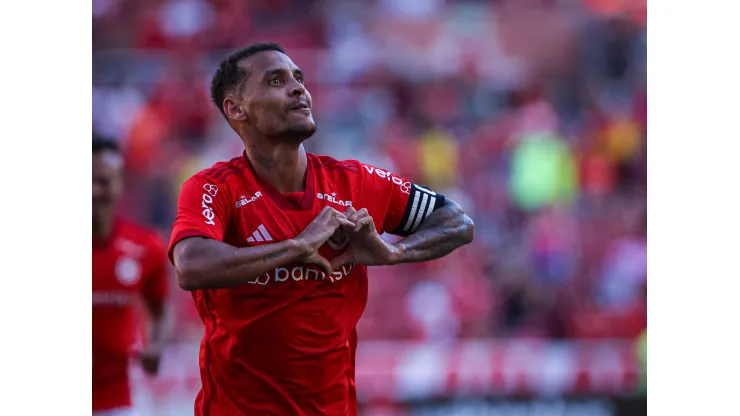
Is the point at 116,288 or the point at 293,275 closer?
the point at 293,275

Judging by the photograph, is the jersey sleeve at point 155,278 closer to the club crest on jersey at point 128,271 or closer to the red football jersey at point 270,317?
the club crest on jersey at point 128,271

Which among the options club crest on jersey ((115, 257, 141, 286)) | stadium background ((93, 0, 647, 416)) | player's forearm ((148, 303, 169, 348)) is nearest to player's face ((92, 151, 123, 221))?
club crest on jersey ((115, 257, 141, 286))

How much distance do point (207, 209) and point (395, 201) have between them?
649 mm

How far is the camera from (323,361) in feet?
7.70

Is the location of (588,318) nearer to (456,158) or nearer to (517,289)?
(517,289)

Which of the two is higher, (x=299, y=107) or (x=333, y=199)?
(x=299, y=107)

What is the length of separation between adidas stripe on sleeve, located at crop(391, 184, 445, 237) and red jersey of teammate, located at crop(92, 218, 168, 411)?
1809 mm

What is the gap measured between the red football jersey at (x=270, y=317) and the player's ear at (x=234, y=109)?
187mm

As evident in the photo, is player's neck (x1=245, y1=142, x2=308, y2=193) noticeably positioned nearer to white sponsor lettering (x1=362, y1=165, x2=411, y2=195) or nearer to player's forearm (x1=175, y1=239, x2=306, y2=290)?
white sponsor lettering (x1=362, y1=165, x2=411, y2=195)

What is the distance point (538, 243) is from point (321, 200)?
13.9 feet

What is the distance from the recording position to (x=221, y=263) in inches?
80.7

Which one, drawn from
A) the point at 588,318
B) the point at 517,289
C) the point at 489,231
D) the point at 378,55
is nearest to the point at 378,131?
the point at 378,55

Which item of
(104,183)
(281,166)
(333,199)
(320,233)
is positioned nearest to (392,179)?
(333,199)

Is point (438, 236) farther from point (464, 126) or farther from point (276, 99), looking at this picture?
point (464, 126)
